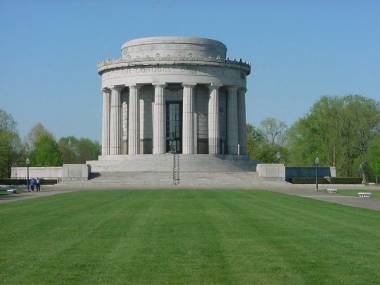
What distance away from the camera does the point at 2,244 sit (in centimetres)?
1903

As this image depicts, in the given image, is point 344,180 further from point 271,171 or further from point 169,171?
point 169,171

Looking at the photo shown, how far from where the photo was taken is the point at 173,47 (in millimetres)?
99000

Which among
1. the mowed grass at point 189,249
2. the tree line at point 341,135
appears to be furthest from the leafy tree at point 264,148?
the mowed grass at point 189,249

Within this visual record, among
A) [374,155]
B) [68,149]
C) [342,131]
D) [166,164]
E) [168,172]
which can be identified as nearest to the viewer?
[168,172]

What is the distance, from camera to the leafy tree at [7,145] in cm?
9894

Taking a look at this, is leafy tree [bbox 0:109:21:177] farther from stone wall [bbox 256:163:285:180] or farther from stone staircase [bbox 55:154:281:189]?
stone wall [bbox 256:163:285:180]

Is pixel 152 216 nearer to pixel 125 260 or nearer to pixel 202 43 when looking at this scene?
pixel 125 260

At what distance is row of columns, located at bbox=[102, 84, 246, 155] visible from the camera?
9731 cm

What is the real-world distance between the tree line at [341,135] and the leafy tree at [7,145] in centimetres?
4494

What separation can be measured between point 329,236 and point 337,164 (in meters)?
89.2

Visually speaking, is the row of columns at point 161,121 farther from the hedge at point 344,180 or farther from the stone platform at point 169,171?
the hedge at point 344,180

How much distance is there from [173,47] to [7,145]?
27507 mm

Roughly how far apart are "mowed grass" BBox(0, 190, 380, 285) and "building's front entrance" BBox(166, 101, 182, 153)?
7242 centimetres

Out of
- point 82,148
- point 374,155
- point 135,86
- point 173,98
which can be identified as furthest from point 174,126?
point 82,148
